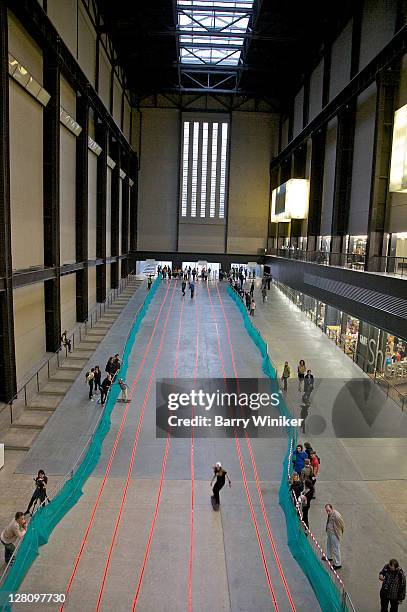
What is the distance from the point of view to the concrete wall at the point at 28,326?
18.4 meters

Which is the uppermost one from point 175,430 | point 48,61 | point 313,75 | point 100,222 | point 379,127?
point 313,75

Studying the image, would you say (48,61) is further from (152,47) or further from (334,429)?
(152,47)

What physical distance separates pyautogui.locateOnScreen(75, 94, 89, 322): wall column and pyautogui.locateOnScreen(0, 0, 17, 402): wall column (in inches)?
465

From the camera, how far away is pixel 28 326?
19.6m

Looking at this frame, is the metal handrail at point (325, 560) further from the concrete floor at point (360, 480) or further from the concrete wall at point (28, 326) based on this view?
the concrete wall at point (28, 326)

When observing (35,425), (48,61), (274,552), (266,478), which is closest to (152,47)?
(48,61)

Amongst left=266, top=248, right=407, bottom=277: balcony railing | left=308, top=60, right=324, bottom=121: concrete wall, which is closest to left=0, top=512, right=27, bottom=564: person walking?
left=266, top=248, right=407, bottom=277: balcony railing

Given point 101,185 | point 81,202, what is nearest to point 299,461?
point 81,202

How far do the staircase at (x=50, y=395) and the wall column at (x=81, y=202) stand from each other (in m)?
2.05

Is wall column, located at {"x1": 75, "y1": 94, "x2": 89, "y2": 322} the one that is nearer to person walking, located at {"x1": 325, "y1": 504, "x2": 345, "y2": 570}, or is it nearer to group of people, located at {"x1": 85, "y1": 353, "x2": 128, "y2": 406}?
group of people, located at {"x1": 85, "y1": 353, "x2": 128, "y2": 406}

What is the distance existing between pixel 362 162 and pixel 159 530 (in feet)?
75.0

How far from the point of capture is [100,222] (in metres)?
33.7

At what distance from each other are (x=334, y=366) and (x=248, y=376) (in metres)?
5.35

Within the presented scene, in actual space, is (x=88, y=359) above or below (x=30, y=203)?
below
